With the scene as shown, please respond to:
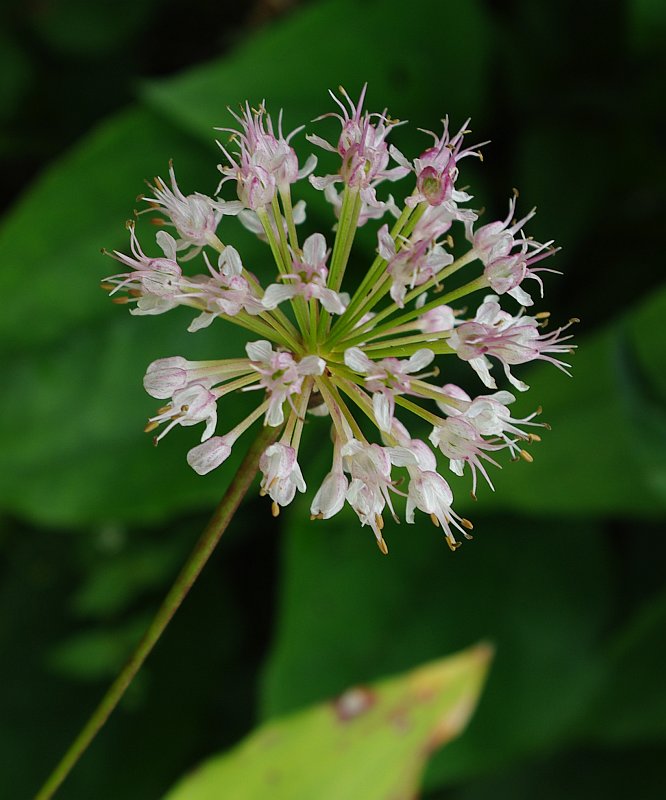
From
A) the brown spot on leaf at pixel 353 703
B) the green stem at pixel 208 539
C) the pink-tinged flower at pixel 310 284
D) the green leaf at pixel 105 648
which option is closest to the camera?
the green stem at pixel 208 539

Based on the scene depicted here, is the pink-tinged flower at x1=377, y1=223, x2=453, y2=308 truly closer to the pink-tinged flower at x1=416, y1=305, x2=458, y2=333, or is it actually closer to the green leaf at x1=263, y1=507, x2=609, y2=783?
the pink-tinged flower at x1=416, y1=305, x2=458, y2=333

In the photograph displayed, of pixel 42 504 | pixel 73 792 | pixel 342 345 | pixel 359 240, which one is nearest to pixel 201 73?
pixel 359 240

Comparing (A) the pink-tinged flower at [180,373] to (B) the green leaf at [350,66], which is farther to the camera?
(B) the green leaf at [350,66]

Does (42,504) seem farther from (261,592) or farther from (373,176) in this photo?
(373,176)

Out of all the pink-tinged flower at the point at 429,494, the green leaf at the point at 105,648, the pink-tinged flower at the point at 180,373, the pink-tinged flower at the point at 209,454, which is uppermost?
the pink-tinged flower at the point at 180,373

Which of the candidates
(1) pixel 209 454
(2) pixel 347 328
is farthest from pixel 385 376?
(1) pixel 209 454

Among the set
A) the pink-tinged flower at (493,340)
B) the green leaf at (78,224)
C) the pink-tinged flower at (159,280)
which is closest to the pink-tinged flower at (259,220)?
the pink-tinged flower at (159,280)

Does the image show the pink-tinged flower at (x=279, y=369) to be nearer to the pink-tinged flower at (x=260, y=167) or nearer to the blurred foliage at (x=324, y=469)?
the pink-tinged flower at (x=260, y=167)
